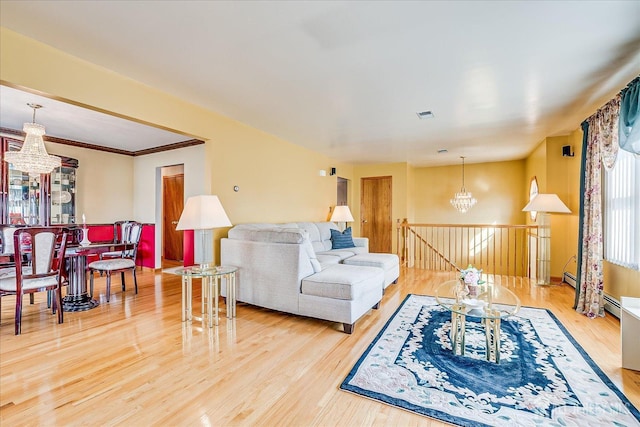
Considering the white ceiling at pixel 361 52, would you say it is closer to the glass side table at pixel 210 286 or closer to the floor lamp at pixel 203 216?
the floor lamp at pixel 203 216

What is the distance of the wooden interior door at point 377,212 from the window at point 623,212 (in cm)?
433

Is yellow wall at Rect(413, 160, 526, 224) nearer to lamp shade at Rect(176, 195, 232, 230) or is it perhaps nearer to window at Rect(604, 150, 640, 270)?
window at Rect(604, 150, 640, 270)

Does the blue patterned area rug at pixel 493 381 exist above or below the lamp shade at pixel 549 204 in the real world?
below

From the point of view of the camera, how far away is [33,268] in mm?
3000

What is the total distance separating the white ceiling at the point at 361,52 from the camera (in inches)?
75.7

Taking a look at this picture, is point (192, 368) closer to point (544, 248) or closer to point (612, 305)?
point (612, 305)

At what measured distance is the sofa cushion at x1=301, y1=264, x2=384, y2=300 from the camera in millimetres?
2898

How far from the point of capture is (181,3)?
6.10 ft

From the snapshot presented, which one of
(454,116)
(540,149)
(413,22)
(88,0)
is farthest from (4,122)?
(540,149)

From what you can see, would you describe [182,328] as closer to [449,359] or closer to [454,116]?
[449,359]

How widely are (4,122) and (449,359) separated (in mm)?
6494

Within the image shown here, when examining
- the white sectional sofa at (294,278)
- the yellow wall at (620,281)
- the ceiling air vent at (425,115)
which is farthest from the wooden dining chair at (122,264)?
the yellow wall at (620,281)

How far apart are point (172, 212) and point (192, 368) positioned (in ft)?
17.3

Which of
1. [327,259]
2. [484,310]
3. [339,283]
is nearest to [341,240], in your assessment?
[327,259]
